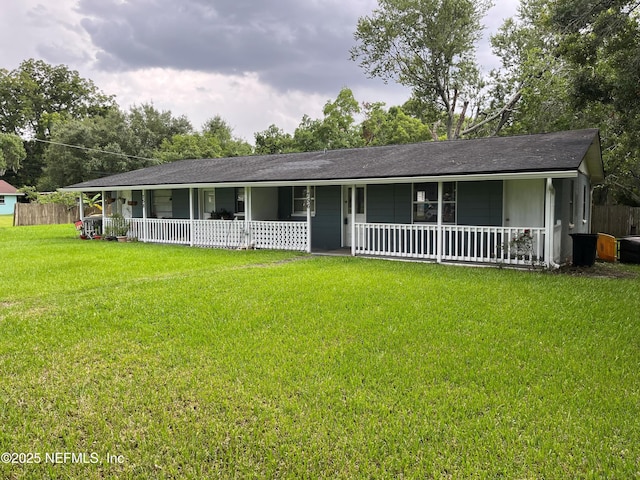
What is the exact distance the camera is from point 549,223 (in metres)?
9.51

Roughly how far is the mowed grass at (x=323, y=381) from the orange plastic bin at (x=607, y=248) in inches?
203

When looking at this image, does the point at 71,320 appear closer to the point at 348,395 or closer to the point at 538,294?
the point at 348,395

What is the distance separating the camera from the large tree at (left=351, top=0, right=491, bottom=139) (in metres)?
26.6

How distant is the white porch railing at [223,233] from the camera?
13734 mm

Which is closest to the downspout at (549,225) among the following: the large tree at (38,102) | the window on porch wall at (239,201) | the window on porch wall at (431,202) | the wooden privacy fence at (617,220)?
the window on porch wall at (431,202)

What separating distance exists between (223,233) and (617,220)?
17.0 meters

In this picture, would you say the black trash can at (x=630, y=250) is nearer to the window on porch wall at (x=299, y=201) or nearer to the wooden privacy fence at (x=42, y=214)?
the window on porch wall at (x=299, y=201)

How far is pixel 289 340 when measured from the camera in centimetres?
507

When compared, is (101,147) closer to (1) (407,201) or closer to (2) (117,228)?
(2) (117,228)

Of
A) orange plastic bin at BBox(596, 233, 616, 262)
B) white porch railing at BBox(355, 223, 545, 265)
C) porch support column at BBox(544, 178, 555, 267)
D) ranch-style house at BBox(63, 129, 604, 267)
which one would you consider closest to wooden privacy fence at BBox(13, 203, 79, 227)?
ranch-style house at BBox(63, 129, 604, 267)

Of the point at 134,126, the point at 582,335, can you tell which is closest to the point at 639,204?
the point at 582,335

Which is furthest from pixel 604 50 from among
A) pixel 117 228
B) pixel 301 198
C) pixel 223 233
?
pixel 117 228

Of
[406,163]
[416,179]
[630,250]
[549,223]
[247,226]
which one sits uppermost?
[406,163]

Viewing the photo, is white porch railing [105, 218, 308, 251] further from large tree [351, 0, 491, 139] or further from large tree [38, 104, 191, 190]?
large tree [38, 104, 191, 190]
